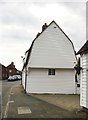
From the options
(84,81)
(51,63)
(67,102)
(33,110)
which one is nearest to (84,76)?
(84,81)

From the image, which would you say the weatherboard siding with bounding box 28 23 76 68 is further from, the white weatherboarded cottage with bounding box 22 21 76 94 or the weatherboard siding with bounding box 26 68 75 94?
the weatherboard siding with bounding box 26 68 75 94

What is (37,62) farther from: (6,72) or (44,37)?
(6,72)

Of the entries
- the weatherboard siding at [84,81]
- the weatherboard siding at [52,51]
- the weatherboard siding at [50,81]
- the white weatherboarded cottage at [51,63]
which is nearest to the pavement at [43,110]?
the weatherboard siding at [84,81]

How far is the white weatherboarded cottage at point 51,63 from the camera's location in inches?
1131

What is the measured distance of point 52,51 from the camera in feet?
95.2

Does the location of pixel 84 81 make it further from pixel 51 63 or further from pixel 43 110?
pixel 51 63

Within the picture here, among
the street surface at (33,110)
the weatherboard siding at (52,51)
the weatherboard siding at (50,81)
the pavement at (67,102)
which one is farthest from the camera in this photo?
the weatherboard siding at (50,81)

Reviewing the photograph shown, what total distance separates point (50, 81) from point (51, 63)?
197 cm

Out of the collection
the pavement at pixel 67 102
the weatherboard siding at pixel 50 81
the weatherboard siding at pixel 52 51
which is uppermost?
the weatherboard siding at pixel 52 51

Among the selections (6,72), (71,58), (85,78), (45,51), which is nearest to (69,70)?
(71,58)

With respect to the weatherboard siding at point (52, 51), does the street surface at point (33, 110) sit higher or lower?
lower

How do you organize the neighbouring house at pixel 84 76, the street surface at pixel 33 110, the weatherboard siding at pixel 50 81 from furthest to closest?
the weatherboard siding at pixel 50 81
the neighbouring house at pixel 84 76
the street surface at pixel 33 110

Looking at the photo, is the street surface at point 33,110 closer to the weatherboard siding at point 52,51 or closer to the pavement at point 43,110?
the pavement at point 43,110

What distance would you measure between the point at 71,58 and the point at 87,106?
16404mm
